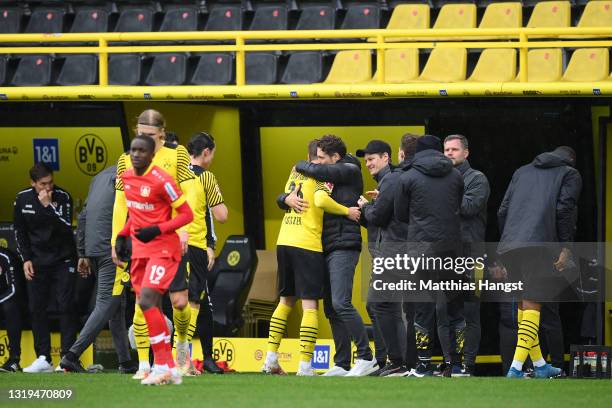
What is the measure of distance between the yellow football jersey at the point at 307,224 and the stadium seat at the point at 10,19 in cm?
885

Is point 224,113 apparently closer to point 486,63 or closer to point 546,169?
point 486,63

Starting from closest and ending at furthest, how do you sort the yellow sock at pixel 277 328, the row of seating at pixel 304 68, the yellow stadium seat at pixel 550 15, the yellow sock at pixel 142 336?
the yellow sock at pixel 142 336 < the yellow sock at pixel 277 328 < the row of seating at pixel 304 68 < the yellow stadium seat at pixel 550 15

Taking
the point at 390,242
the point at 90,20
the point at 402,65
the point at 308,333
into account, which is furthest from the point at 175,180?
the point at 90,20

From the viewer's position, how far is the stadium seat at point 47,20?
1819cm

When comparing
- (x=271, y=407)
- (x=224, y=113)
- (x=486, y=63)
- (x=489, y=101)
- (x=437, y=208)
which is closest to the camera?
(x=271, y=407)

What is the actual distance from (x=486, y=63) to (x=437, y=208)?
481 cm

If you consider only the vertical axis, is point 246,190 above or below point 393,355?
above

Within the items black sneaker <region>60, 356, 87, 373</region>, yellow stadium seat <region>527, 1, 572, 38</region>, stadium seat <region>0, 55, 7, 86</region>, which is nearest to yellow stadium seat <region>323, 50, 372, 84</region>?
yellow stadium seat <region>527, 1, 572, 38</region>

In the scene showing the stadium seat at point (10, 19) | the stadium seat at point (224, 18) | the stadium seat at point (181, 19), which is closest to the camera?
the stadium seat at point (224, 18)

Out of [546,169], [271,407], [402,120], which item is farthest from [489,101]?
[271,407]

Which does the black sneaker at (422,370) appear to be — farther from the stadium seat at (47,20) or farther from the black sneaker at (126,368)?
the stadium seat at (47,20)

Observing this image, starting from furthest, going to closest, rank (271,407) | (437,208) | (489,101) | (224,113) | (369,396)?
(224,113) < (489,101) < (437,208) < (369,396) < (271,407)

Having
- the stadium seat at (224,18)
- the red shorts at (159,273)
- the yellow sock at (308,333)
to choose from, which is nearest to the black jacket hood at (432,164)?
the yellow sock at (308,333)

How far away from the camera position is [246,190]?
13.6 meters
